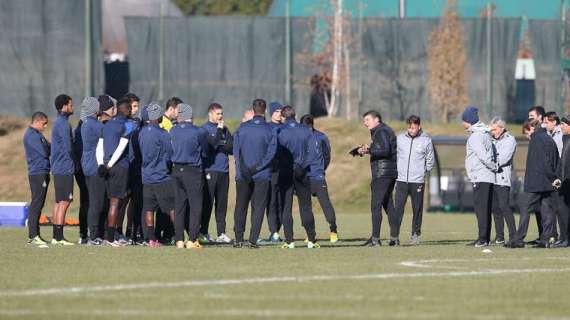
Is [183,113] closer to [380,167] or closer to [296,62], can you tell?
[380,167]

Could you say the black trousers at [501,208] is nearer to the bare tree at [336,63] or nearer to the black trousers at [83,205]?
the black trousers at [83,205]

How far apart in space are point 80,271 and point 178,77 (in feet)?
114

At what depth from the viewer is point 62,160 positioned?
828 inches

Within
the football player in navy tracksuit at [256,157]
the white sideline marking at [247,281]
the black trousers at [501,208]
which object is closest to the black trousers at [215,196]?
the football player in navy tracksuit at [256,157]

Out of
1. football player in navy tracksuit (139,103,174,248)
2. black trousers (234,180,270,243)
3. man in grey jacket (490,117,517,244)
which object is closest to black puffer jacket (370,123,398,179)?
man in grey jacket (490,117,517,244)

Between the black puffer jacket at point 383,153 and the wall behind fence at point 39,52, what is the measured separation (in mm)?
26190

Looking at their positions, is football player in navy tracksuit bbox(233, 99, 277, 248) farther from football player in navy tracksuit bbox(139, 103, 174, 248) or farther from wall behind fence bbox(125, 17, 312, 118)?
wall behind fence bbox(125, 17, 312, 118)

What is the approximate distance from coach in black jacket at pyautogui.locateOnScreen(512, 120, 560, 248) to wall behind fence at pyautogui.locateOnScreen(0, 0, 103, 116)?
2694 cm

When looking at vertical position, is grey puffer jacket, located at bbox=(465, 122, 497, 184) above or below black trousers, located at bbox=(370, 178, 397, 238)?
above

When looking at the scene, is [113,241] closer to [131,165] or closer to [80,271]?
[131,165]

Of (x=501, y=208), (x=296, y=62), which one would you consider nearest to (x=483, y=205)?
(x=501, y=208)

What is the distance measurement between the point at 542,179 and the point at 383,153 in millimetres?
2259

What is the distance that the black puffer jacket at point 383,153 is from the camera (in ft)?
70.7

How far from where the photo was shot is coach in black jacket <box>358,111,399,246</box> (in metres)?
21.5
